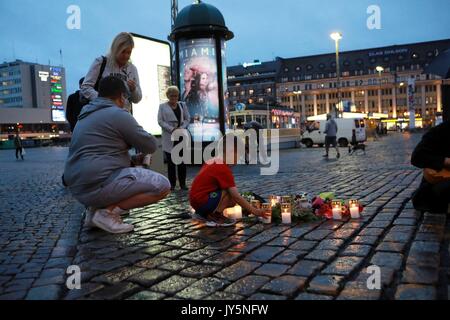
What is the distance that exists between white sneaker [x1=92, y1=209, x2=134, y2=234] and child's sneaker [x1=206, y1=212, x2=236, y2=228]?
33.5 inches

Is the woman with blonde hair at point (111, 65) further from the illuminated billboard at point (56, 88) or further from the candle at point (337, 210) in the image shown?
the illuminated billboard at point (56, 88)

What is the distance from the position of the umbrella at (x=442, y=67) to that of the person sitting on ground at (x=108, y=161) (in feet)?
16.3

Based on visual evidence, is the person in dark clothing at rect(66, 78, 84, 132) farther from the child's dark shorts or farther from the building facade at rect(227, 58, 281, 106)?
the building facade at rect(227, 58, 281, 106)

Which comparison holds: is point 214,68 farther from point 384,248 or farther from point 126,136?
point 384,248

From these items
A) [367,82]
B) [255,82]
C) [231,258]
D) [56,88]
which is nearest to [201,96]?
[231,258]

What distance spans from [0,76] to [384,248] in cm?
15488

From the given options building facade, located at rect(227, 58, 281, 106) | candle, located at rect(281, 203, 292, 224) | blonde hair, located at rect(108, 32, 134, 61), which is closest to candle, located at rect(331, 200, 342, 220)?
candle, located at rect(281, 203, 292, 224)

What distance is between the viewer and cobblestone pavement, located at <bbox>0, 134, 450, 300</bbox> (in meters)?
2.86

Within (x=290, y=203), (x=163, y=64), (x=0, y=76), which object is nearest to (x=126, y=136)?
(x=290, y=203)

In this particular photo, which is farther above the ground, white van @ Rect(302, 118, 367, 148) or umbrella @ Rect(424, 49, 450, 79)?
umbrella @ Rect(424, 49, 450, 79)

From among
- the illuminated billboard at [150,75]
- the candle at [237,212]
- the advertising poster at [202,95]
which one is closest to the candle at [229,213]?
the candle at [237,212]

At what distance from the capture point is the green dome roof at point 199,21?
43.8ft

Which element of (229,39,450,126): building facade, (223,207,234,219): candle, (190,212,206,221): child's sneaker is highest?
(229,39,450,126): building facade

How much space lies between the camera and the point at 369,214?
516 cm
